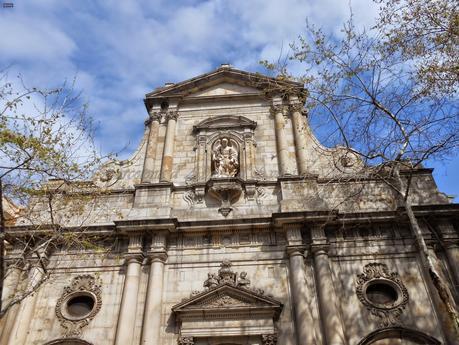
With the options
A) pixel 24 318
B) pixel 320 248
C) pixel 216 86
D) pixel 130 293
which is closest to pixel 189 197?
pixel 130 293

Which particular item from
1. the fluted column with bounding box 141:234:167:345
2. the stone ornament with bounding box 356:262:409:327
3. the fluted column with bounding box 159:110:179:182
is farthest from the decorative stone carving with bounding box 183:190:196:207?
the stone ornament with bounding box 356:262:409:327

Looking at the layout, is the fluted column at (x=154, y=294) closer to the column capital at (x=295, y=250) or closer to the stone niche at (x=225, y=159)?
the stone niche at (x=225, y=159)

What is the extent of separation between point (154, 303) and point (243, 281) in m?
2.42

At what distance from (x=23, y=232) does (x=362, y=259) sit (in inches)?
379

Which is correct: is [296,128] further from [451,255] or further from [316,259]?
[451,255]

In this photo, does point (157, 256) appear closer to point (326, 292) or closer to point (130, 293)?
point (130, 293)

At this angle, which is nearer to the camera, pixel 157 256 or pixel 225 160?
pixel 157 256

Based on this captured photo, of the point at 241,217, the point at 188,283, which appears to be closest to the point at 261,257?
the point at 241,217

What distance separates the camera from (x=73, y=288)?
12.6 metres

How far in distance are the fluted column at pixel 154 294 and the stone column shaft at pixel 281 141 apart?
4.44m

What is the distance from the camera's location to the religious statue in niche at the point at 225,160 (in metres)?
14.7

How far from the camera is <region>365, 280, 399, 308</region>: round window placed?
11.8m

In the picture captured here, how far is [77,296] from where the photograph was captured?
1254 centimetres

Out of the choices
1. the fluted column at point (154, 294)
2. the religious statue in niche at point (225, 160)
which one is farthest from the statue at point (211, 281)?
the religious statue in niche at point (225, 160)
